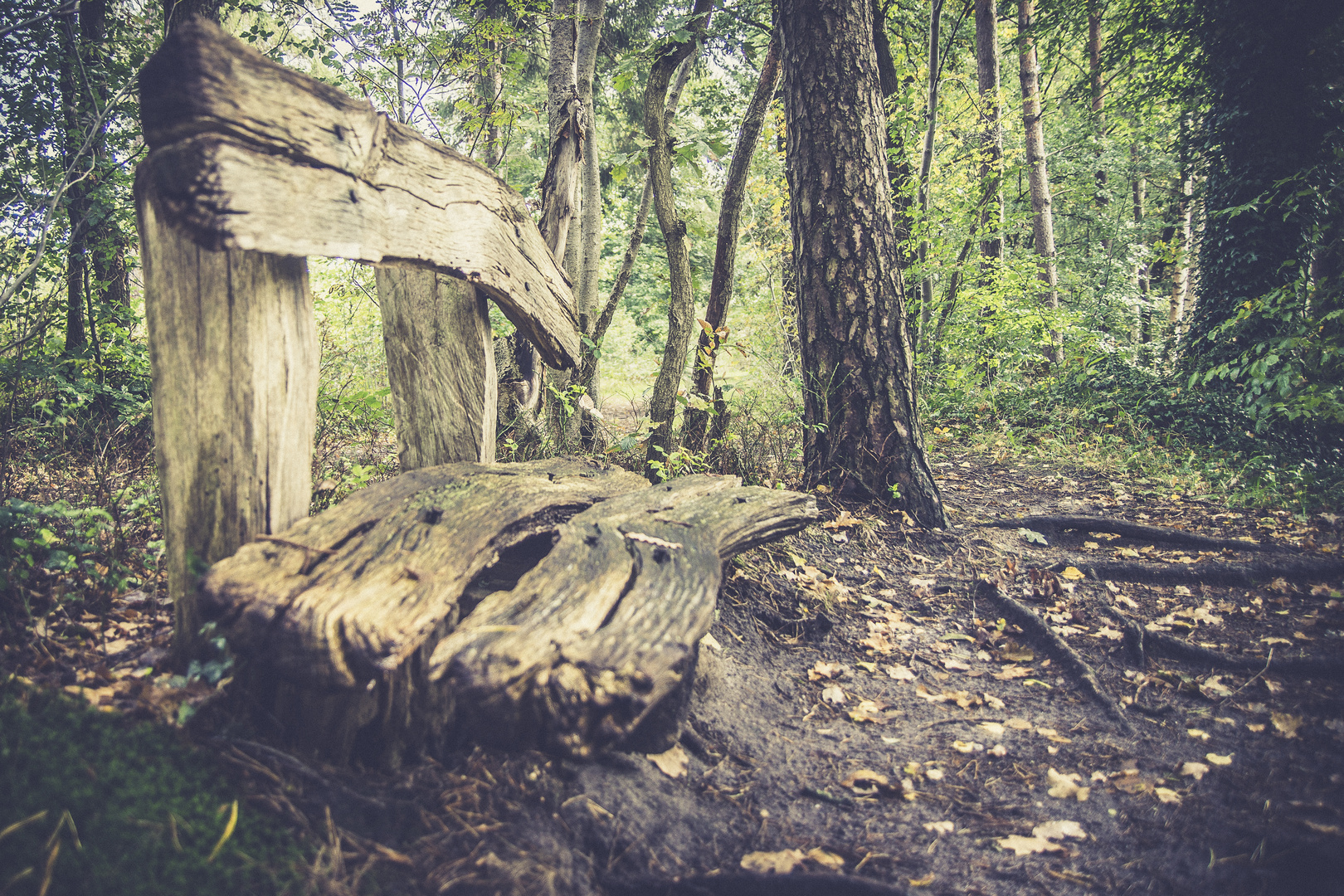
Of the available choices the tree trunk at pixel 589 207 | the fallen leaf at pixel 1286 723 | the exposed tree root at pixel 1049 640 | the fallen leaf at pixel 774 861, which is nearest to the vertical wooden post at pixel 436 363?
the fallen leaf at pixel 774 861

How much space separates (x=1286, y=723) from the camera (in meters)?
2.49

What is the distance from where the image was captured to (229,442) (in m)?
1.78

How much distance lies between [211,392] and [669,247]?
12.3ft

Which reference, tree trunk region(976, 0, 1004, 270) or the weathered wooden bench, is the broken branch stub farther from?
tree trunk region(976, 0, 1004, 270)

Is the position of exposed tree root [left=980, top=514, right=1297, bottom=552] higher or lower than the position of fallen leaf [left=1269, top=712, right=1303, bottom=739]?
higher

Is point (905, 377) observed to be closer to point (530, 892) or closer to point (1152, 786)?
point (1152, 786)

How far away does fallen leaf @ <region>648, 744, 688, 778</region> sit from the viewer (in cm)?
211

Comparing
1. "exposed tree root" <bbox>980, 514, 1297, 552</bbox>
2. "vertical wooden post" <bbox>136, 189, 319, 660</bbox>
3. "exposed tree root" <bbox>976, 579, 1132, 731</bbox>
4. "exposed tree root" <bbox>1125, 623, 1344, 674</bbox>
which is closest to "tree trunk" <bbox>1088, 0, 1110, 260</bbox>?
"exposed tree root" <bbox>980, 514, 1297, 552</bbox>

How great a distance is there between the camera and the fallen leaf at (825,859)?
184 cm

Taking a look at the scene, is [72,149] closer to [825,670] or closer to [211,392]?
[211,392]

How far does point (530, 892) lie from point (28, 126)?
6.20 m

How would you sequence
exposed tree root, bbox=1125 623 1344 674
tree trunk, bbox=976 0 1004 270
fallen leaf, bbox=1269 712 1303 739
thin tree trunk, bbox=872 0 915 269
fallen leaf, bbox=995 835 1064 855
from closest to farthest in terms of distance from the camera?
fallen leaf, bbox=995 835 1064 855
fallen leaf, bbox=1269 712 1303 739
exposed tree root, bbox=1125 623 1344 674
thin tree trunk, bbox=872 0 915 269
tree trunk, bbox=976 0 1004 270

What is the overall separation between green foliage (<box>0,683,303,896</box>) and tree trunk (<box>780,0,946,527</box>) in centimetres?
393

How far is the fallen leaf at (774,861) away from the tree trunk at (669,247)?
121 inches
